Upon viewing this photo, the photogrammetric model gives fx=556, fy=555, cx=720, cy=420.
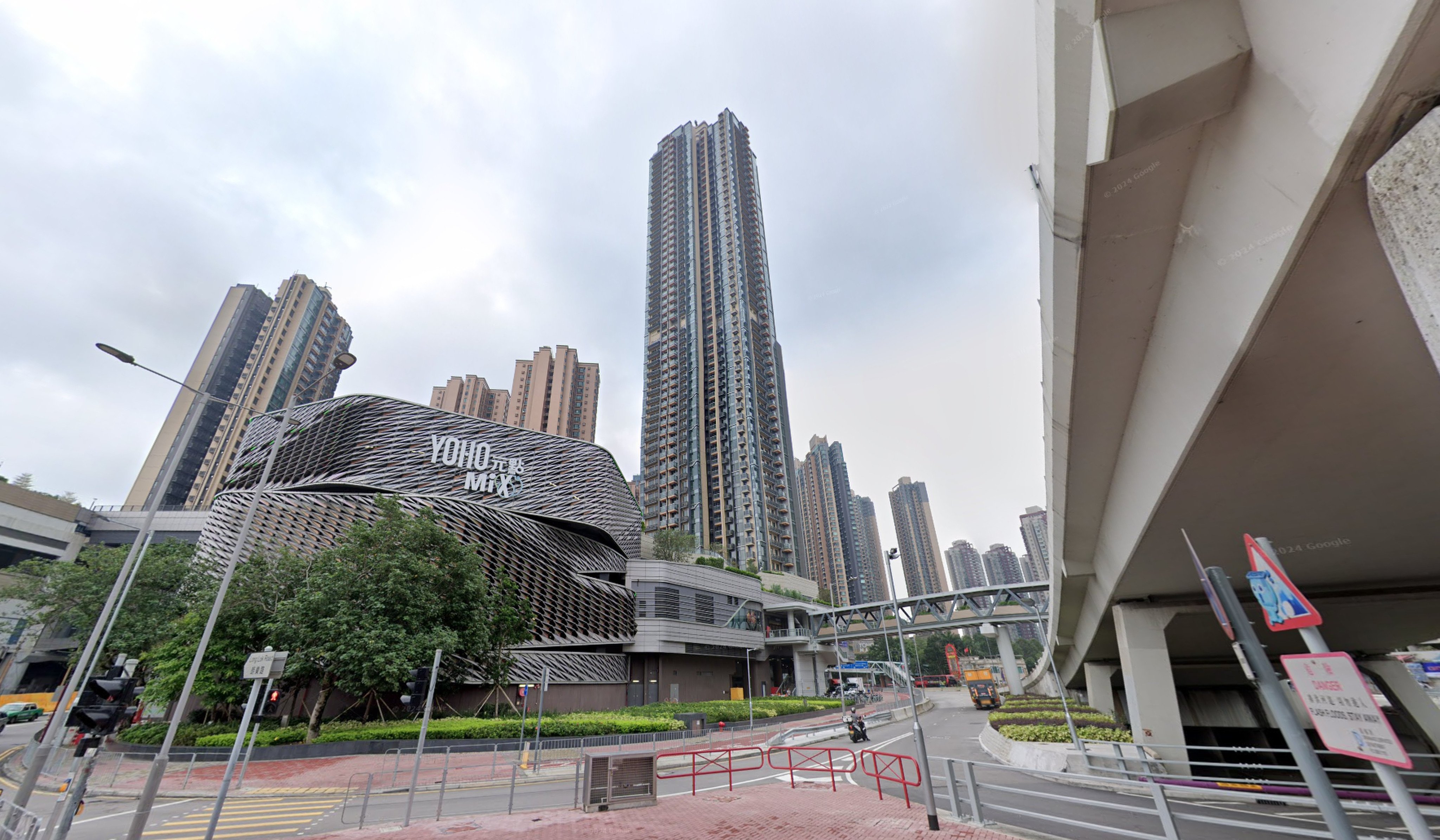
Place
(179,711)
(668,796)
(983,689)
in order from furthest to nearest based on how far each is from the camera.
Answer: (983,689)
(668,796)
(179,711)

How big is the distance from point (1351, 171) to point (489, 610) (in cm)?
3385

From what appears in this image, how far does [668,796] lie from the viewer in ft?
49.0

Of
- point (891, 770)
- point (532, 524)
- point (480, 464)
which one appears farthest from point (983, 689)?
point (480, 464)

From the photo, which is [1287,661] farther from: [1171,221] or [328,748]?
[328,748]

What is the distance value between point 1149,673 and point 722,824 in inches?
519

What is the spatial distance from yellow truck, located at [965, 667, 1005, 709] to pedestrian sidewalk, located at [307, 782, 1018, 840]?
42745 mm

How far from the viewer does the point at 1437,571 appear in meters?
12.9

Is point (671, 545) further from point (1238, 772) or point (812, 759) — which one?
point (1238, 772)

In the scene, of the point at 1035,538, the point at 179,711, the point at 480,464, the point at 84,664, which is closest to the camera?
the point at 179,711

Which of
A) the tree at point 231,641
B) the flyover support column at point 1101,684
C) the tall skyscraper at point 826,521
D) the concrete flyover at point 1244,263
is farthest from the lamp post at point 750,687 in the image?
the tall skyscraper at point 826,521

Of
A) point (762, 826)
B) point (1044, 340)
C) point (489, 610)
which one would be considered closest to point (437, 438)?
point (489, 610)

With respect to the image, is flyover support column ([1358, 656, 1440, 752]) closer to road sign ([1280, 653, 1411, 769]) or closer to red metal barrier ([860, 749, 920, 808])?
red metal barrier ([860, 749, 920, 808])

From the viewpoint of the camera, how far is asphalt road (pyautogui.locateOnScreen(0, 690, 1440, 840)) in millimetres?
10094

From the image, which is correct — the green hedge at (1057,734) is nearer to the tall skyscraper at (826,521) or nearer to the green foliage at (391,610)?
the green foliage at (391,610)
